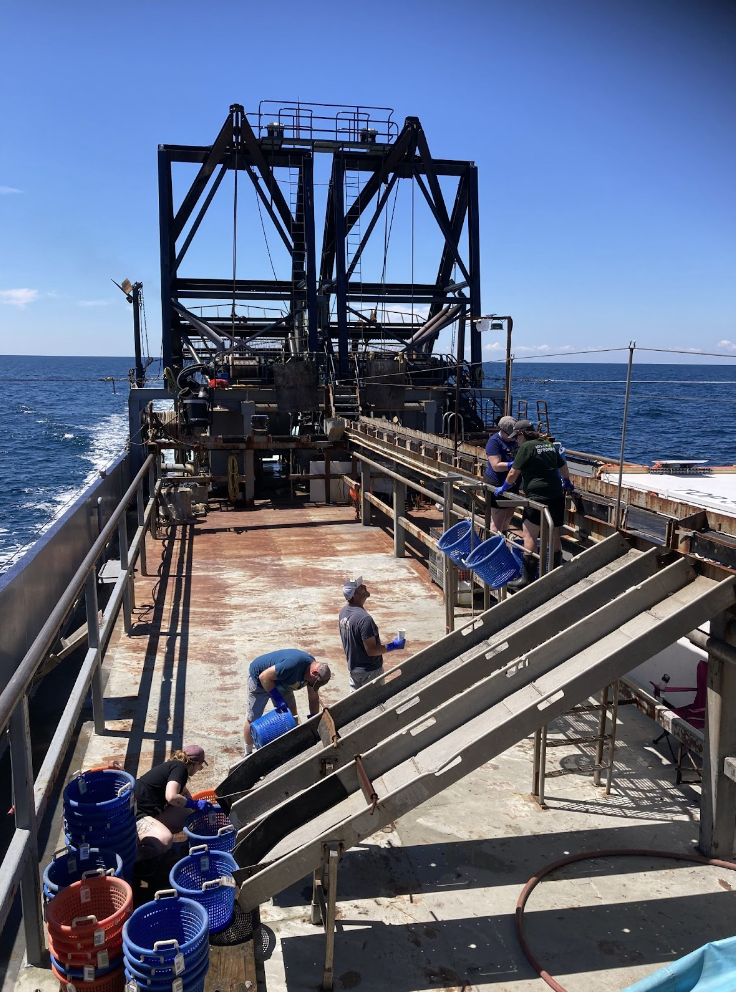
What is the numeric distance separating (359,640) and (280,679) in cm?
74

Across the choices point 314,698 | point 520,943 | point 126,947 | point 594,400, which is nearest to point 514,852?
point 520,943

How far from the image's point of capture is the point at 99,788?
4.69 m

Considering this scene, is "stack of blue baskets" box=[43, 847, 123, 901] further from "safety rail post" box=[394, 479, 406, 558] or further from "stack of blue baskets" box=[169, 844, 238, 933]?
"safety rail post" box=[394, 479, 406, 558]

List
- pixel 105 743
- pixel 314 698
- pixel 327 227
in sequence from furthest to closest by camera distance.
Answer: pixel 327 227 → pixel 105 743 → pixel 314 698

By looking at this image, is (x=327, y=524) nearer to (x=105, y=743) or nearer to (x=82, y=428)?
(x=105, y=743)

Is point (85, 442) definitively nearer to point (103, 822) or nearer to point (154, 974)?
point (103, 822)

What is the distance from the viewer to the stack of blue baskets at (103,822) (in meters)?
4.31

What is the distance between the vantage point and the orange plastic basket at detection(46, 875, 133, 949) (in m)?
3.62

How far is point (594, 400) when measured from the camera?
9712 cm

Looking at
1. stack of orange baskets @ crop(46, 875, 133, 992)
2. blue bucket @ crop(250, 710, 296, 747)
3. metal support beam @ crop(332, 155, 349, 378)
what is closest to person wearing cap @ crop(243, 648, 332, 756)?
blue bucket @ crop(250, 710, 296, 747)

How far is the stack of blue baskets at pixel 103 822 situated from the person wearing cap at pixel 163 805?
223mm

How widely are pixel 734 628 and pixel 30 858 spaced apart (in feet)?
13.5

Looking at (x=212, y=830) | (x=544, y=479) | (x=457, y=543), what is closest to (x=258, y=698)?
(x=212, y=830)

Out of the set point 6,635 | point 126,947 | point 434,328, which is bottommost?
point 126,947
